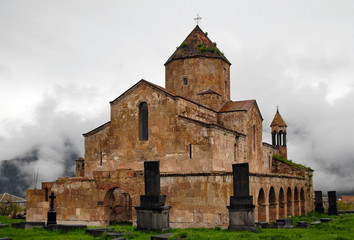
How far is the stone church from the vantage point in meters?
→ 17.3

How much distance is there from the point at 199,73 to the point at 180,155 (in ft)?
23.4

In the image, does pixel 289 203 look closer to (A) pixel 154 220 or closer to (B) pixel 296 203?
(B) pixel 296 203

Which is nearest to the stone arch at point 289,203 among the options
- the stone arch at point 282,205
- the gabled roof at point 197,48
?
the stone arch at point 282,205

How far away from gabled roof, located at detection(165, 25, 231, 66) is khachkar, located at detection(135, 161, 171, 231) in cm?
1269

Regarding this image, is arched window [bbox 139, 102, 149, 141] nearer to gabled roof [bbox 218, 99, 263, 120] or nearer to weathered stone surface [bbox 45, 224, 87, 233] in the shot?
gabled roof [bbox 218, 99, 263, 120]

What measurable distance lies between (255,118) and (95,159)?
10205 millimetres

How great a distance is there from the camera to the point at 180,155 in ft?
63.8

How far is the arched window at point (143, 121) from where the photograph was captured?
68.2 ft

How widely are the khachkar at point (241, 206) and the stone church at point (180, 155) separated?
7.88 ft

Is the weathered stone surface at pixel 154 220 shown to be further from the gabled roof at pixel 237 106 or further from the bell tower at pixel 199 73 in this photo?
the bell tower at pixel 199 73

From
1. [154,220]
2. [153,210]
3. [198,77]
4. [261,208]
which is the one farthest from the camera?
[198,77]

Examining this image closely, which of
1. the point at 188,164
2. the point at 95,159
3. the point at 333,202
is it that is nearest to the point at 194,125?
the point at 188,164

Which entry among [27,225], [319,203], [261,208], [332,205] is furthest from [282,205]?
[27,225]

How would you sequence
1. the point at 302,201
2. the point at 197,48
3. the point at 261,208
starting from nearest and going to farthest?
the point at 261,208, the point at 197,48, the point at 302,201
